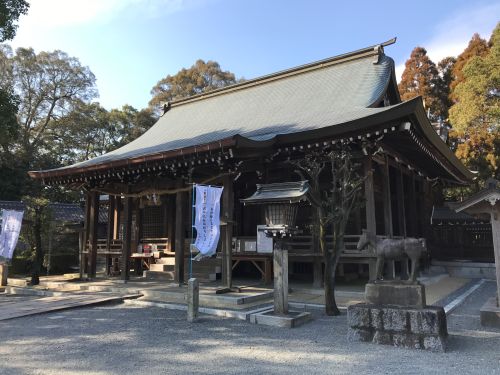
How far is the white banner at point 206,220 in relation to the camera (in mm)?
7931

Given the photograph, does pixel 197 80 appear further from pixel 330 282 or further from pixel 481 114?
pixel 330 282

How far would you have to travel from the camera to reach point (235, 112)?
584 inches

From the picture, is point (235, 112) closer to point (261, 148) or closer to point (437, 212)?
point (261, 148)

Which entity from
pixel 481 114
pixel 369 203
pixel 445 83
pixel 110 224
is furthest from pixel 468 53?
pixel 110 224

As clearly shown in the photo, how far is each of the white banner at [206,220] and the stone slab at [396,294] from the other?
136 inches

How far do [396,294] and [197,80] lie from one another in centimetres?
3482

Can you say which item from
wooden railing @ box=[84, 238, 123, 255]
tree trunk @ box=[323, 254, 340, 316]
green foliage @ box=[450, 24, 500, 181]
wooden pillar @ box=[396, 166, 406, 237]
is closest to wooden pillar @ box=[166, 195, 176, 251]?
wooden railing @ box=[84, 238, 123, 255]

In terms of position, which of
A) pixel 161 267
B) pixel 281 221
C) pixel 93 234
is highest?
pixel 281 221

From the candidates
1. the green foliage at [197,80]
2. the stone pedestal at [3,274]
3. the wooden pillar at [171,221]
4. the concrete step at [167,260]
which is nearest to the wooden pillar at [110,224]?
the concrete step at [167,260]

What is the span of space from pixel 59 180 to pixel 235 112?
662cm

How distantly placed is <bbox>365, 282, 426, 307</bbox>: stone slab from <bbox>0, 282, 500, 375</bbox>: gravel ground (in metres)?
0.66

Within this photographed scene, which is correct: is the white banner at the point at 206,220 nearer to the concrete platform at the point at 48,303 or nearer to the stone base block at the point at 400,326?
the concrete platform at the point at 48,303

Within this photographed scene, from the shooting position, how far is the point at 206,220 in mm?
8078

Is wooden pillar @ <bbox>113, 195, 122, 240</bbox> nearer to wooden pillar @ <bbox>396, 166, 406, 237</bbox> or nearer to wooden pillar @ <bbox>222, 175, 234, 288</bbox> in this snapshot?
wooden pillar @ <bbox>222, 175, 234, 288</bbox>
